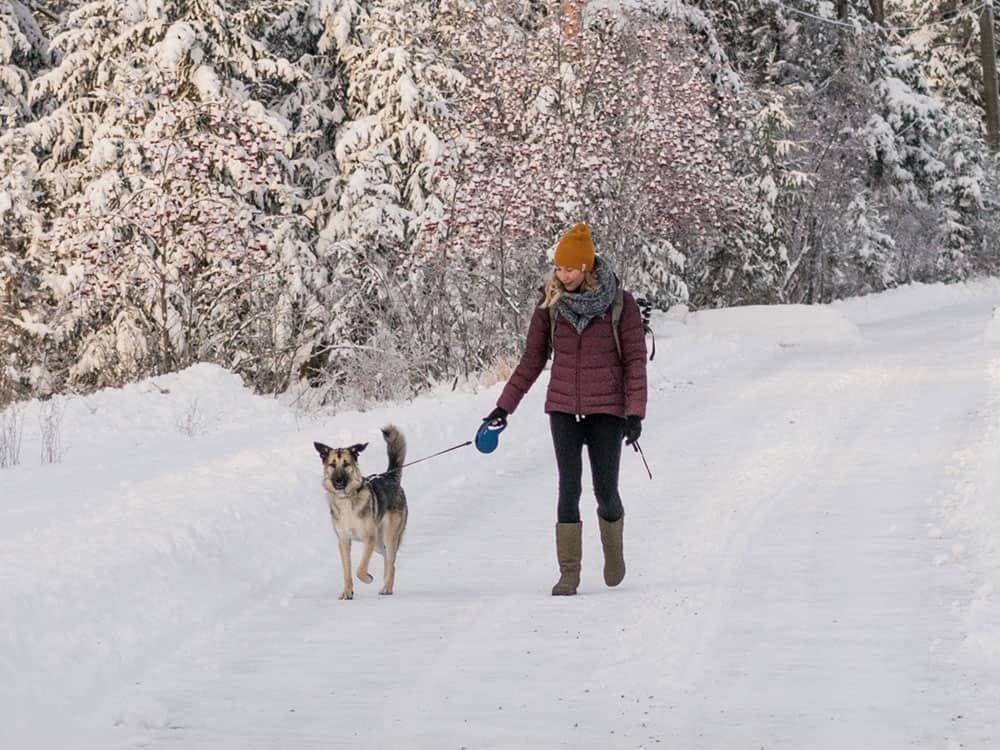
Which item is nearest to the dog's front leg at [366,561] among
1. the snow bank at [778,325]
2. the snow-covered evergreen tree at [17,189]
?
the snow-covered evergreen tree at [17,189]

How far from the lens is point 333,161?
1165 inches

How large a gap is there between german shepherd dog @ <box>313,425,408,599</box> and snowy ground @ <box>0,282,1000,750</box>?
0.22m

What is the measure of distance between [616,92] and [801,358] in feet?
19.7

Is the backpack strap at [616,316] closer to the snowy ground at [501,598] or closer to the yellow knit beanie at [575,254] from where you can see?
the yellow knit beanie at [575,254]

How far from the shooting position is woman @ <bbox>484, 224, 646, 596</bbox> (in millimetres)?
8227

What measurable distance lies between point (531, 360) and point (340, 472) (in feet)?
4.25

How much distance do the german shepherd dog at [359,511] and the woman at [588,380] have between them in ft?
3.29

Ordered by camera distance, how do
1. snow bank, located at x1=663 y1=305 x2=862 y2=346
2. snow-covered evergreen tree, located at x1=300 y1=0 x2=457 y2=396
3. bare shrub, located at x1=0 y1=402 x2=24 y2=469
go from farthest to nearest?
1. snow bank, located at x1=663 y1=305 x2=862 y2=346
2. snow-covered evergreen tree, located at x1=300 y1=0 x2=457 y2=396
3. bare shrub, located at x1=0 y1=402 x2=24 y2=469

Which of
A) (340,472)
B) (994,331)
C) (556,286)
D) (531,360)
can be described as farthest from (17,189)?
(556,286)

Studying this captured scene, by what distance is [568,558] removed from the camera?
831cm

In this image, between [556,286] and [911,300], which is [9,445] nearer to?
[556,286]

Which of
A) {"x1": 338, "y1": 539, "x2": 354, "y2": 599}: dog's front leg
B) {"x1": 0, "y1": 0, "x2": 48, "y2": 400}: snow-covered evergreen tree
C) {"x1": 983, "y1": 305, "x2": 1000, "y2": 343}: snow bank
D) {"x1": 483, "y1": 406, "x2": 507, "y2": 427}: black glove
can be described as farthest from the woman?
{"x1": 983, "y1": 305, "x2": 1000, "y2": 343}: snow bank

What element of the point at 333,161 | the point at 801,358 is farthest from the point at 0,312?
the point at 801,358

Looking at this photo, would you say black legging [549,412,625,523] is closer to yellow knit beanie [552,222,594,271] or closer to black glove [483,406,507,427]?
black glove [483,406,507,427]
